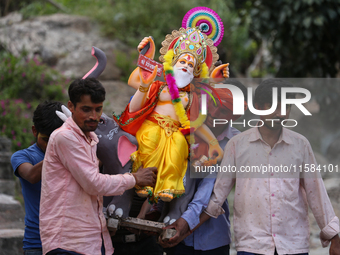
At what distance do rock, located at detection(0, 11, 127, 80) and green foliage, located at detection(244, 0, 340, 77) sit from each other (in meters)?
3.30

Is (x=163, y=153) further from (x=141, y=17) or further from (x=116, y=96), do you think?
(x=141, y=17)

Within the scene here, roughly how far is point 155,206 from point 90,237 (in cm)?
100

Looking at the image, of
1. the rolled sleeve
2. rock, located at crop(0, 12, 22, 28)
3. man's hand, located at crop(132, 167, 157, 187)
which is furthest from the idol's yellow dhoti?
rock, located at crop(0, 12, 22, 28)

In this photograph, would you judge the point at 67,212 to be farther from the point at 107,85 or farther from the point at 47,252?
the point at 107,85

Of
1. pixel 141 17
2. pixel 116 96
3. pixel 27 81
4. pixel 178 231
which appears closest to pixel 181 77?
pixel 178 231

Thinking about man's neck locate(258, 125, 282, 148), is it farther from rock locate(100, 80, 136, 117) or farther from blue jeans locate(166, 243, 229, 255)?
rock locate(100, 80, 136, 117)

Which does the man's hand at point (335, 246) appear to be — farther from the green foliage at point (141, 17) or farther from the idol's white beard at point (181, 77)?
the green foliage at point (141, 17)

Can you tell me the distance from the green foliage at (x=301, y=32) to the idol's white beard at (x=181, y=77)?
15.1 feet

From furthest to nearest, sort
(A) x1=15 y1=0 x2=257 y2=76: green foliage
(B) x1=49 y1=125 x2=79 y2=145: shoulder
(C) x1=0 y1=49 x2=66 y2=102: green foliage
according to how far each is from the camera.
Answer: (A) x1=15 y1=0 x2=257 y2=76: green foliage < (C) x1=0 y1=49 x2=66 y2=102: green foliage < (B) x1=49 y1=125 x2=79 y2=145: shoulder

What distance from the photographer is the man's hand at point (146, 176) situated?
9.70 ft

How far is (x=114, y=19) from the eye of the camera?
1036cm

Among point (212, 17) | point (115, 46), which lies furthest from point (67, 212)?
point (115, 46)

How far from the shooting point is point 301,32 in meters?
7.65

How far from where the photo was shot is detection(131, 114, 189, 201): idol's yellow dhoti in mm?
3088
